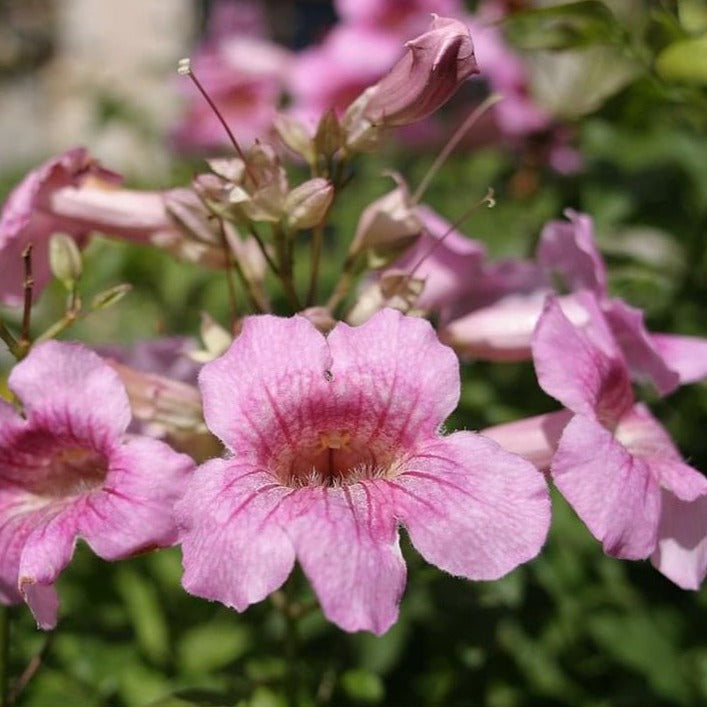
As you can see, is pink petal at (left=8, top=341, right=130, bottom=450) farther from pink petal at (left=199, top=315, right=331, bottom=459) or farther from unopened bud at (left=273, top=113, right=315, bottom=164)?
unopened bud at (left=273, top=113, right=315, bottom=164)

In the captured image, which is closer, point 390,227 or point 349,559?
point 349,559

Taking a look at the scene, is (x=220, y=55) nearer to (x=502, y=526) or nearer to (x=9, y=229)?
(x=9, y=229)

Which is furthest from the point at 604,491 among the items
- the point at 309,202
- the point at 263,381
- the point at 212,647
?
the point at 212,647

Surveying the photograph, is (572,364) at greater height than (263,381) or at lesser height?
lesser

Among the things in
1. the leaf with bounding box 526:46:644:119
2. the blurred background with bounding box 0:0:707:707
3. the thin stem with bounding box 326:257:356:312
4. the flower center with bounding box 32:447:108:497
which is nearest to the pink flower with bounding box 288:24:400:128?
the blurred background with bounding box 0:0:707:707

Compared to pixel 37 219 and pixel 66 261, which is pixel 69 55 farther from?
pixel 66 261

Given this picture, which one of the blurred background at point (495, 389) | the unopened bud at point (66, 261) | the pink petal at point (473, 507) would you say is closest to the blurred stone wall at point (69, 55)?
the blurred background at point (495, 389)

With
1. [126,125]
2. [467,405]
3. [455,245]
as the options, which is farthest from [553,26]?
[126,125]

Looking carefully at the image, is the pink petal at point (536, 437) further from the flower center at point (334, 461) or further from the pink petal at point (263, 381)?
the pink petal at point (263, 381)
